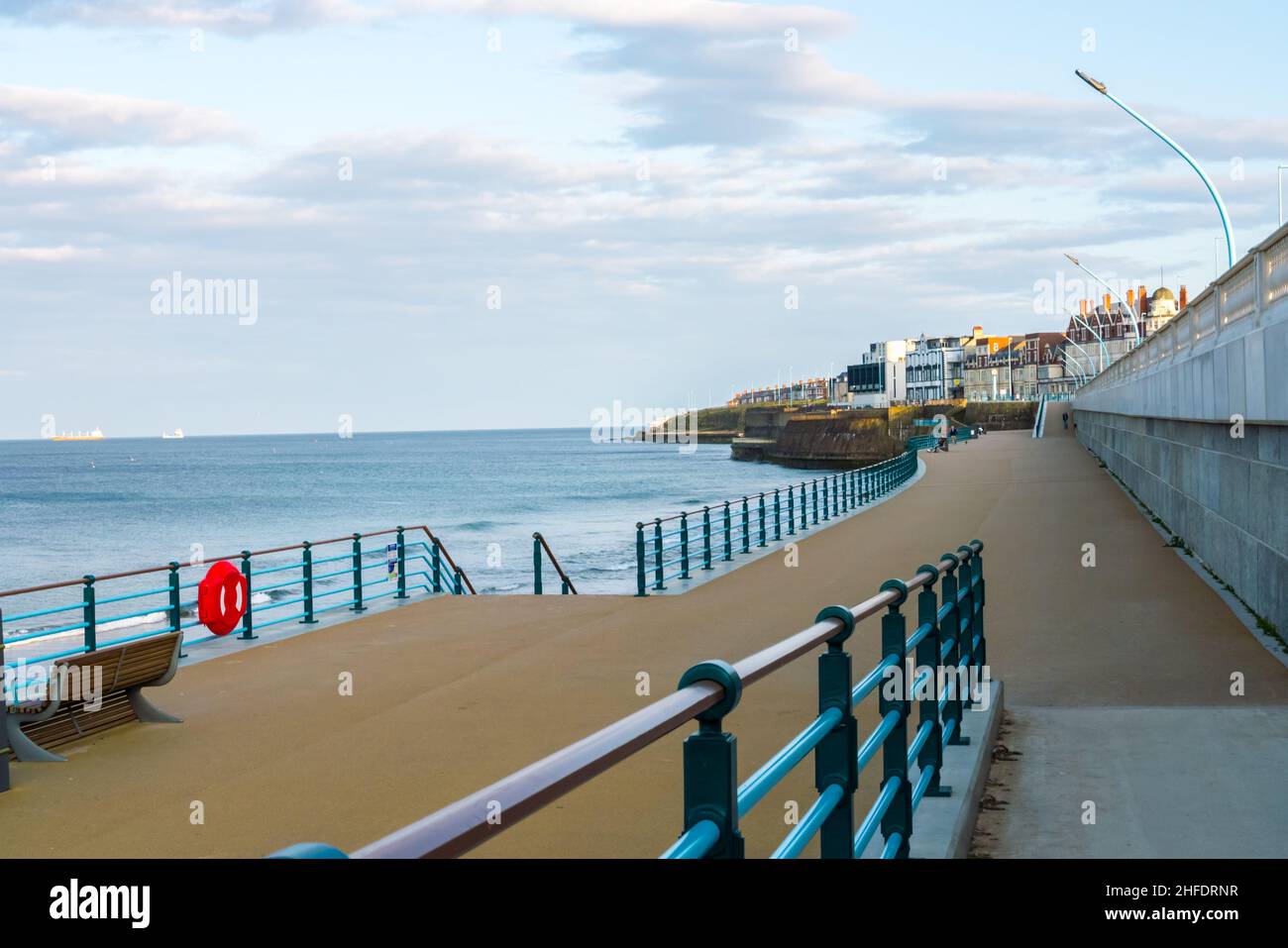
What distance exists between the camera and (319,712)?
10.3 metres

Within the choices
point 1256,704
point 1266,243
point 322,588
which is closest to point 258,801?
point 1256,704

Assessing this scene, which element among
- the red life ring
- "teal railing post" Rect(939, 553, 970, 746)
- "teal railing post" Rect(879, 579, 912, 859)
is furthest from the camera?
the red life ring

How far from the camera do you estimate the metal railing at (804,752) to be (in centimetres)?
190

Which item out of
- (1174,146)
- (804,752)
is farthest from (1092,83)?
(804,752)

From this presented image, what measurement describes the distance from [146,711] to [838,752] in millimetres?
7406

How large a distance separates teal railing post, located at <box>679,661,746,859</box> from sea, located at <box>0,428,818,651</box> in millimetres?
23218

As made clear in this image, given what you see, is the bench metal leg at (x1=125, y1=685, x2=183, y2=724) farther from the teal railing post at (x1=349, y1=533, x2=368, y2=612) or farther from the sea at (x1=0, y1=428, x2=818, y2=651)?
the sea at (x1=0, y1=428, x2=818, y2=651)

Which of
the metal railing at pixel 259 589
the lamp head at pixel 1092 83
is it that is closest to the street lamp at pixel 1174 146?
the lamp head at pixel 1092 83

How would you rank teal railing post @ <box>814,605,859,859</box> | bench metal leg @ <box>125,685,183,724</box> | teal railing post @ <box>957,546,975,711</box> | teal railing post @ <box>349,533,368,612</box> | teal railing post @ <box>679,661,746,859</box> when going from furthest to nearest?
teal railing post @ <box>349,533,368,612</box> → bench metal leg @ <box>125,685,183,724</box> → teal railing post @ <box>957,546,975,711</box> → teal railing post @ <box>814,605,859,859</box> → teal railing post @ <box>679,661,746,859</box>

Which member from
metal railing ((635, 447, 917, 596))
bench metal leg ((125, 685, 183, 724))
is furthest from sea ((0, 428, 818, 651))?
bench metal leg ((125, 685, 183, 724))

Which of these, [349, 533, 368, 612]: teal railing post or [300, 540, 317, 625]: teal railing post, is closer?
[300, 540, 317, 625]: teal railing post

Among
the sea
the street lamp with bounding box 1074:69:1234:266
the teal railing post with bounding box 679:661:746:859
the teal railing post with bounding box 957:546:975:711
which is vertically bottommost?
the sea

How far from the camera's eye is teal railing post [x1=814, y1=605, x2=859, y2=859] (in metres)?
4.12

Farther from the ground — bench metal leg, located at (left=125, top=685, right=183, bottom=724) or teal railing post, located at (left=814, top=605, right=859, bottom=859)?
teal railing post, located at (left=814, top=605, right=859, bottom=859)
